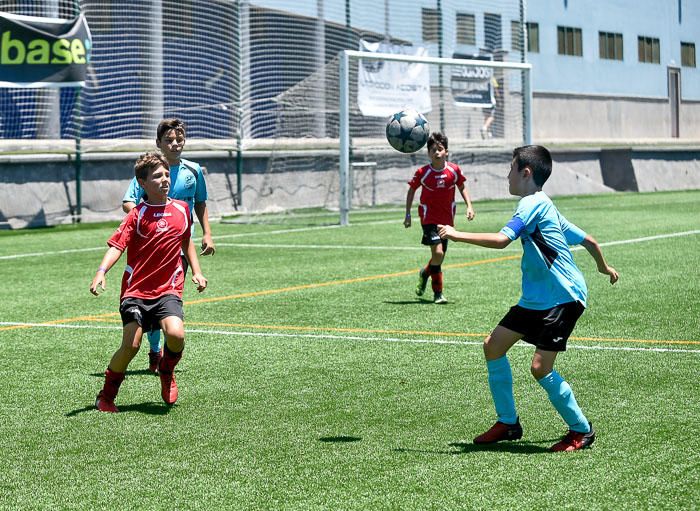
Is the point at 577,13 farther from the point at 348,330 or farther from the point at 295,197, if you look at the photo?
the point at 348,330

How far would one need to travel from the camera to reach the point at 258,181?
92.8 ft

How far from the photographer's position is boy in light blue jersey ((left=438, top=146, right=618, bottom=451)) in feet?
20.2

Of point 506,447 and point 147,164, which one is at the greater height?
point 147,164

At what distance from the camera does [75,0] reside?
24.7 m

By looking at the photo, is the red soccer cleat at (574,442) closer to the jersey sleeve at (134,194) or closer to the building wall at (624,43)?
the jersey sleeve at (134,194)

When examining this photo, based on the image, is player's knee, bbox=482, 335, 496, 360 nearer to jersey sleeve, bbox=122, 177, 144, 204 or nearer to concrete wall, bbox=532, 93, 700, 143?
jersey sleeve, bbox=122, 177, 144, 204

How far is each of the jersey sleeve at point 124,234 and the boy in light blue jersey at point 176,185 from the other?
102 cm

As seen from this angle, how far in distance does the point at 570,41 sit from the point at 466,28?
18809 millimetres

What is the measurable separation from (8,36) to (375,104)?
8.50 metres

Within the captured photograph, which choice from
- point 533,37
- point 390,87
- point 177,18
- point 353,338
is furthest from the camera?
point 533,37

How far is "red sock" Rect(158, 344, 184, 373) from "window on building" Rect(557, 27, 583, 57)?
1866 inches

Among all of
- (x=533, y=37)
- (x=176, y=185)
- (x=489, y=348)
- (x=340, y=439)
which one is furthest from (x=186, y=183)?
(x=533, y=37)

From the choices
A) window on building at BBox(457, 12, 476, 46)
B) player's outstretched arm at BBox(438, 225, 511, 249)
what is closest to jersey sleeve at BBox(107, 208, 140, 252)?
player's outstretched arm at BBox(438, 225, 511, 249)

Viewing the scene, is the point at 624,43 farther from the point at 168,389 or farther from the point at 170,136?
the point at 168,389
